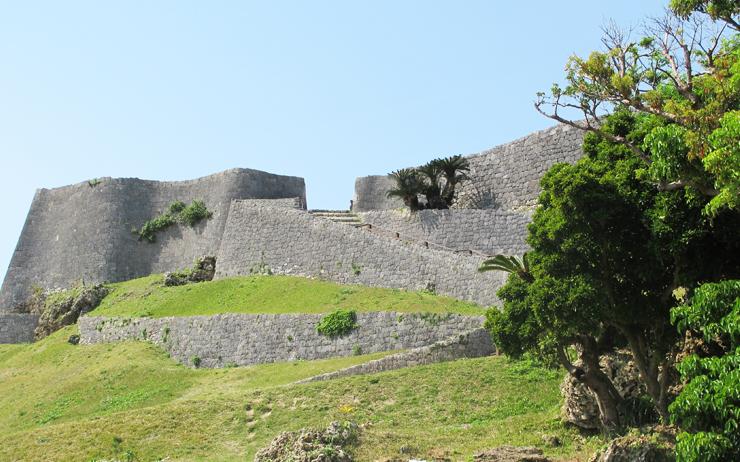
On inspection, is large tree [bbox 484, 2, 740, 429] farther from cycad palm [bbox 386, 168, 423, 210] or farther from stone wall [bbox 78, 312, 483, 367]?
cycad palm [bbox 386, 168, 423, 210]

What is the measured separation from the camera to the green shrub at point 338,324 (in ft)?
92.0

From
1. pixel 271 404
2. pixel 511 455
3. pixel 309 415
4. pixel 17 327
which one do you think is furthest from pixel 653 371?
pixel 17 327

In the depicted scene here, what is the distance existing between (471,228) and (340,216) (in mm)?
7733

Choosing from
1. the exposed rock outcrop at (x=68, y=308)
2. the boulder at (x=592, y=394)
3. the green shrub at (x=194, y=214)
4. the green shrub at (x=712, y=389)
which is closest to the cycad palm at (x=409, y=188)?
the green shrub at (x=194, y=214)

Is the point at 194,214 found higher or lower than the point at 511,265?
higher

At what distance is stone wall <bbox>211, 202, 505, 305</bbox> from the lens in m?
29.8

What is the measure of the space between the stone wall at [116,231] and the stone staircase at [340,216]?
568 cm

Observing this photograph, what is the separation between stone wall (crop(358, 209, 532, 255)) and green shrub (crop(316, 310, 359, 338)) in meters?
6.41

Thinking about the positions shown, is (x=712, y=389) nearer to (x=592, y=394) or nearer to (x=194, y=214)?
(x=592, y=394)

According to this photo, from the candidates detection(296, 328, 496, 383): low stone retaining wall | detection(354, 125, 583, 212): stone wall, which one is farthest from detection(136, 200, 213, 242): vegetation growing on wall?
detection(296, 328, 496, 383): low stone retaining wall

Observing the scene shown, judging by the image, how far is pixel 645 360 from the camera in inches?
669

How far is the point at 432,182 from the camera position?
36.5 meters

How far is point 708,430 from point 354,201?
107ft

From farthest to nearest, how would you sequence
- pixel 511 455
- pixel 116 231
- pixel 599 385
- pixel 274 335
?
pixel 116 231
pixel 274 335
pixel 599 385
pixel 511 455
